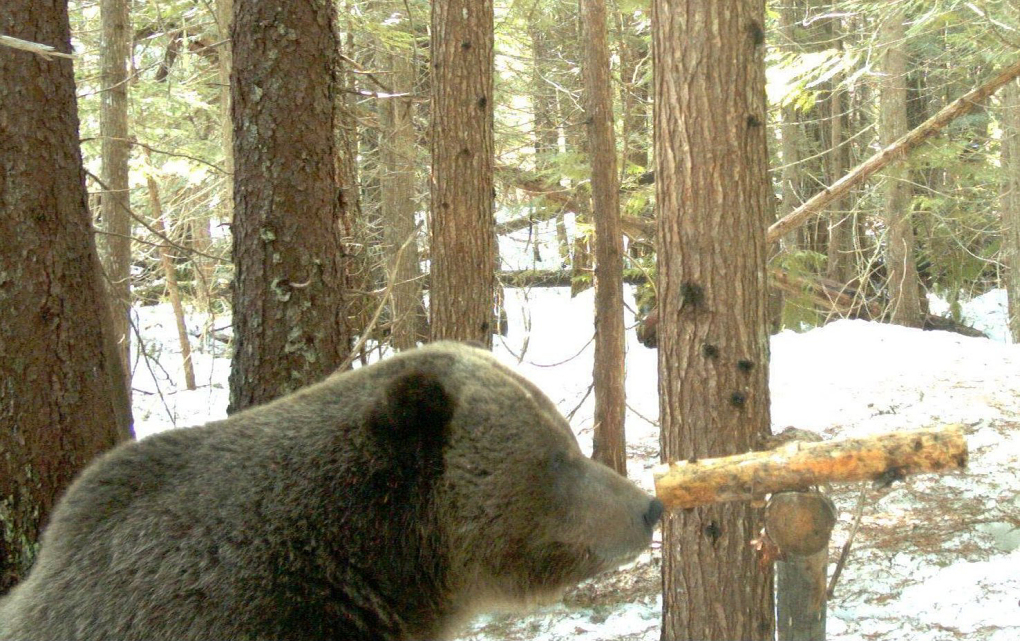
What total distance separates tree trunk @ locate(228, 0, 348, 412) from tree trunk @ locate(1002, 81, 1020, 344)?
446 inches

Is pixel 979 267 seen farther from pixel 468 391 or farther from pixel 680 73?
pixel 468 391

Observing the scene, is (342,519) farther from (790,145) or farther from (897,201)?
(790,145)

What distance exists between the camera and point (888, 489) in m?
7.73

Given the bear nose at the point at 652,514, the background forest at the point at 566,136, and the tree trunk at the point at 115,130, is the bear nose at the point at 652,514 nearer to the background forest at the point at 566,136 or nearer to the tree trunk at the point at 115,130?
the background forest at the point at 566,136

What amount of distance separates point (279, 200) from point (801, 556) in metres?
3.29

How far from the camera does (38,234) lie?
4125mm

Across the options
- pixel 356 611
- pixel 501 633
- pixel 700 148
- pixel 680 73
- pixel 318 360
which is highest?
pixel 680 73

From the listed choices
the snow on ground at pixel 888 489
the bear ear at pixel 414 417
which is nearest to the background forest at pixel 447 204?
the snow on ground at pixel 888 489

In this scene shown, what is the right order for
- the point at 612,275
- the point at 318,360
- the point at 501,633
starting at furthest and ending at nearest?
the point at 612,275
the point at 501,633
the point at 318,360

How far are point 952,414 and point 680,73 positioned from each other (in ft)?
23.1

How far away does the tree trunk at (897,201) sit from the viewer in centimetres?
1350

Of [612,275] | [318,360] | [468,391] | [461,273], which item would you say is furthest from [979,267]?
[468,391]

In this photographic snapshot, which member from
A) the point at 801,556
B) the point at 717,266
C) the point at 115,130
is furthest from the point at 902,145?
the point at 115,130

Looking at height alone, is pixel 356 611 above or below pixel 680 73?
below
